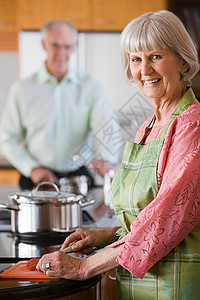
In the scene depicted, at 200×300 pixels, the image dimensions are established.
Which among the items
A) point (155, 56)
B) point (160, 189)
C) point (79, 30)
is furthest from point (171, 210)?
point (79, 30)

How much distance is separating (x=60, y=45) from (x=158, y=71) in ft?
7.17

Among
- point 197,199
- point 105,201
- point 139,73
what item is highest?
point 139,73

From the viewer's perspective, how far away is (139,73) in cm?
126

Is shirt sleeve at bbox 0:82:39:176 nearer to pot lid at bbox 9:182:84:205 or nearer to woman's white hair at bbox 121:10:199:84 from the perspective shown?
pot lid at bbox 9:182:84:205

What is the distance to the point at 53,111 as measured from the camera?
11.4 feet

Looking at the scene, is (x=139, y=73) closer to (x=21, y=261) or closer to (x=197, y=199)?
(x=197, y=199)

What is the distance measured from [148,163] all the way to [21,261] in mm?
423

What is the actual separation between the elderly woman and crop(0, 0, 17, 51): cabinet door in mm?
3460

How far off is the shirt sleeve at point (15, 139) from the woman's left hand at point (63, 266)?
1.74 m

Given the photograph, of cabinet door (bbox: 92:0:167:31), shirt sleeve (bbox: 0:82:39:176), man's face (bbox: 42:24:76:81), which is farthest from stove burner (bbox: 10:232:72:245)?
cabinet door (bbox: 92:0:167:31)

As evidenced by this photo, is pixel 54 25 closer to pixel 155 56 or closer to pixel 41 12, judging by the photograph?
pixel 41 12

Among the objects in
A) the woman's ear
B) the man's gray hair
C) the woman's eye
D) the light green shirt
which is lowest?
the light green shirt

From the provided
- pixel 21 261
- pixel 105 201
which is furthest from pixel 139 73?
pixel 105 201

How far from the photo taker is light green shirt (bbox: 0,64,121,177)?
123 inches
